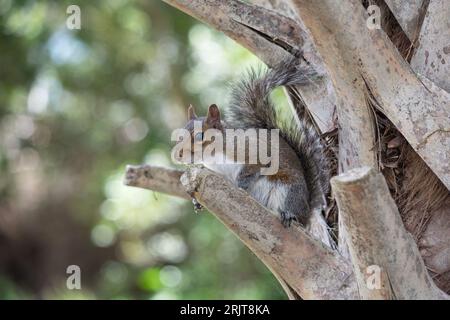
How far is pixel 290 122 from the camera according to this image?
8.18ft

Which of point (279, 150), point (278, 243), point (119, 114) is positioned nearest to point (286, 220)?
point (278, 243)

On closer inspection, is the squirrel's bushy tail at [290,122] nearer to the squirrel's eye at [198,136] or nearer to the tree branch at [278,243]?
the squirrel's eye at [198,136]

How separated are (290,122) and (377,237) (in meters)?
1.18

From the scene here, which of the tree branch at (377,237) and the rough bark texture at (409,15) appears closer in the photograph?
the tree branch at (377,237)

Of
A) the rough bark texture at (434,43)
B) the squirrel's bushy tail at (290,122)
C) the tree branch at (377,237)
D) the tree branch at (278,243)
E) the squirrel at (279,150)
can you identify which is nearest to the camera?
the tree branch at (377,237)

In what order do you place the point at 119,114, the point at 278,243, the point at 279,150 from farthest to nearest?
the point at 119,114, the point at 279,150, the point at 278,243

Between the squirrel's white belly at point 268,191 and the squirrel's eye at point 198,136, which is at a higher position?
the squirrel's eye at point 198,136

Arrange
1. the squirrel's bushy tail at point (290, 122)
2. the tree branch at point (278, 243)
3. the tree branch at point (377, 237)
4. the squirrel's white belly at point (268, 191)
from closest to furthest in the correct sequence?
the tree branch at point (377, 237), the tree branch at point (278, 243), the squirrel's bushy tail at point (290, 122), the squirrel's white belly at point (268, 191)

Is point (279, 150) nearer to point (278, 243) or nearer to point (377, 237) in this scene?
point (278, 243)

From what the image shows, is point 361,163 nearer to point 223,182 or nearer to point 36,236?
point 223,182

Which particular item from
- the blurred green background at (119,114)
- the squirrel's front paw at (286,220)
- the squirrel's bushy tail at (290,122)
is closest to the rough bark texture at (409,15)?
the squirrel's bushy tail at (290,122)

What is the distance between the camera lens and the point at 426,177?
1688 millimetres

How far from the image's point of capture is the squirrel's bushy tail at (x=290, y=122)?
193cm

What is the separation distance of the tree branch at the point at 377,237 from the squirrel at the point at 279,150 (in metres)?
0.62
